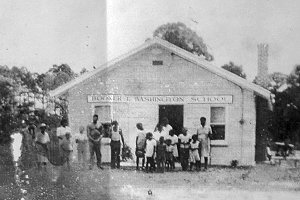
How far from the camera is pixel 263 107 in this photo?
4.29m

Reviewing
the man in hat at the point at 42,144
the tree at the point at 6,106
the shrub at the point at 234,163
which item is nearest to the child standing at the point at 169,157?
the shrub at the point at 234,163

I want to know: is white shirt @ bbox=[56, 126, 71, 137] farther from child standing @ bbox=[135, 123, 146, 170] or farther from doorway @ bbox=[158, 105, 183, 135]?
doorway @ bbox=[158, 105, 183, 135]

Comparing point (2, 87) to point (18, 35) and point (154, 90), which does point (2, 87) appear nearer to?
point (18, 35)

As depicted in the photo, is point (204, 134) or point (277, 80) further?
point (204, 134)

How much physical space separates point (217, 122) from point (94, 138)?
116 cm

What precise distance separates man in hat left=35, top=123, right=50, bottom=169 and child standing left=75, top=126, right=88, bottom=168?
31 cm

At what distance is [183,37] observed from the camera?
4359 millimetres

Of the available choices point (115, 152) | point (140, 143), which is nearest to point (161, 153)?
point (140, 143)

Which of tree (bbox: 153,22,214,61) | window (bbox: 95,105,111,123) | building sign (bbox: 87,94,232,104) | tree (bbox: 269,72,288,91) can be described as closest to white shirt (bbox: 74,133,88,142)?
window (bbox: 95,105,111,123)

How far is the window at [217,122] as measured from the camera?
14.6 feet

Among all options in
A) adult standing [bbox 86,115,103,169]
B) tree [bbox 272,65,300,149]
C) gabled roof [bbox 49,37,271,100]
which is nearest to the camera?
tree [bbox 272,65,300,149]

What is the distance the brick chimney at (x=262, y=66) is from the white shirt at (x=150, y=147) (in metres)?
1.09

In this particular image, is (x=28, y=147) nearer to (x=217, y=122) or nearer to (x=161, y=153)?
(x=161, y=153)

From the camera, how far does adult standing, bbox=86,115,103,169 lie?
4547 mm
